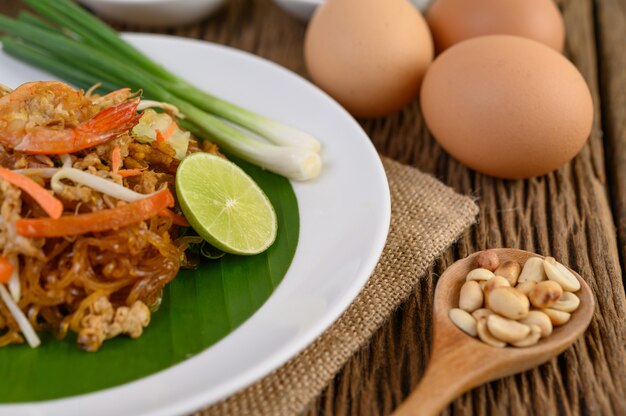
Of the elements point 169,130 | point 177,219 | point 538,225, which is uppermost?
point 169,130

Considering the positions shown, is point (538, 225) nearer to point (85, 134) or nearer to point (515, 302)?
point (515, 302)

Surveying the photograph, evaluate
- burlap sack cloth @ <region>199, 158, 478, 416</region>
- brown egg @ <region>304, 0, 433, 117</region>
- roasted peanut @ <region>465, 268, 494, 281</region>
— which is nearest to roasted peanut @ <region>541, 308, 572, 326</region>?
roasted peanut @ <region>465, 268, 494, 281</region>

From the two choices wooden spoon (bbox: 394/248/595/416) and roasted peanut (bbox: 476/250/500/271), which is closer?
wooden spoon (bbox: 394/248/595/416)

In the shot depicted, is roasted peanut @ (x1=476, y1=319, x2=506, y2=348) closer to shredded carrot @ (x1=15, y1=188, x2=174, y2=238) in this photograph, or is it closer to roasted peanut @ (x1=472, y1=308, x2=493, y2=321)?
roasted peanut @ (x1=472, y1=308, x2=493, y2=321)

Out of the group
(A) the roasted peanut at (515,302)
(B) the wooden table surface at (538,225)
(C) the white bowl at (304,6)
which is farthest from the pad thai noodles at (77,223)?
(C) the white bowl at (304,6)

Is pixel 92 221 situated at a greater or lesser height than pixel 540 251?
greater

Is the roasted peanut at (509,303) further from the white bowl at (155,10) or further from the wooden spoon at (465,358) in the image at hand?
the white bowl at (155,10)

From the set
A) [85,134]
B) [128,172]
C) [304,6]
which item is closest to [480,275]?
[128,172]

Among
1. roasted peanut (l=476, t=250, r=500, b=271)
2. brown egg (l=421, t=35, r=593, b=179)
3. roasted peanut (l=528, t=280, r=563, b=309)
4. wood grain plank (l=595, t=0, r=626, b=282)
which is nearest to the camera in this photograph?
roasted peanut (l=528, t=280, r=563, b=309)
